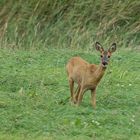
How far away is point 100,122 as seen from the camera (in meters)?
8.06

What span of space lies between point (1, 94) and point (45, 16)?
229 inches

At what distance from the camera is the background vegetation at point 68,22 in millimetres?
14125

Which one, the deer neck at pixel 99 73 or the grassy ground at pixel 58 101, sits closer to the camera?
the grassy ground at pixel 58 101

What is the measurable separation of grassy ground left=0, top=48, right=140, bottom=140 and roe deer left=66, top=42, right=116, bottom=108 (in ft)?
0.55

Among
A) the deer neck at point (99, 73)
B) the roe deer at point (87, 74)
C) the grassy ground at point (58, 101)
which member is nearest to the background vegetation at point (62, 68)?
the grassy ground at point (58, 101)

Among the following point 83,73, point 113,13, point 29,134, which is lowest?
point 29,134

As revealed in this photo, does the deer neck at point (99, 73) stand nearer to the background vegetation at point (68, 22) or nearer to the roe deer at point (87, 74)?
the roe deer at point (87, 74)

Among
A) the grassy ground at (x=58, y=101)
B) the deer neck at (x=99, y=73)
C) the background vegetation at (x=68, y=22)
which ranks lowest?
the grassy ground at (x=58, y=101)

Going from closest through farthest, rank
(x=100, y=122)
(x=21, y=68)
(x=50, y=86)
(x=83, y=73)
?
(x=100, y=122) → (x=83, y=73) → (x=50, y=86) → (x=21, y=68)

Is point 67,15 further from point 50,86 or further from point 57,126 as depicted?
point 57,126

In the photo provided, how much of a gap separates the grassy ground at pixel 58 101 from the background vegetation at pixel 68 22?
42.0 inches

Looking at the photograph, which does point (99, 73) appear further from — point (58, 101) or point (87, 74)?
point (58, 101)

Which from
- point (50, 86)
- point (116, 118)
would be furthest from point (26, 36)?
point (116, 118)

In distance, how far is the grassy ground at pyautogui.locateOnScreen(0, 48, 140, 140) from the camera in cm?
764
